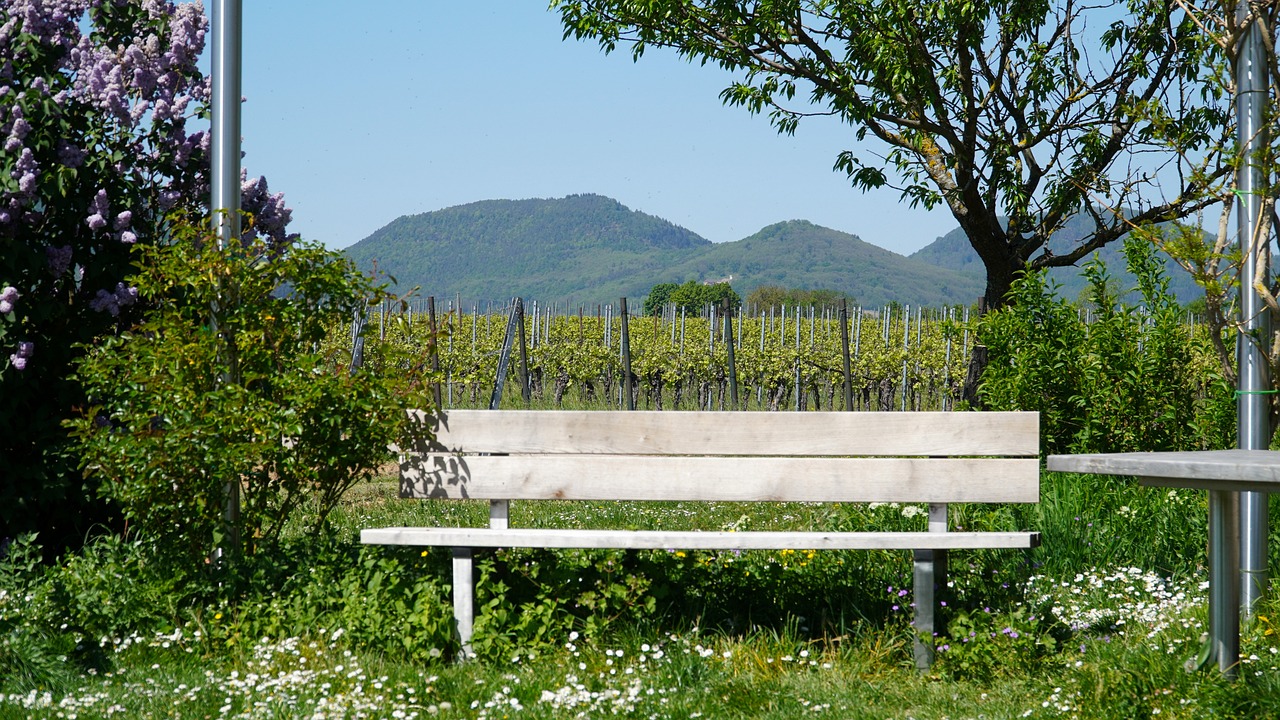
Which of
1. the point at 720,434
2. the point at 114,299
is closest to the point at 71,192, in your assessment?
the point at 114,299

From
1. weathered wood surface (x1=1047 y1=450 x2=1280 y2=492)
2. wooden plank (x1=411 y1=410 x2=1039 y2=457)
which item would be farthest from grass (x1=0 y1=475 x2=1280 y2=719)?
weathered wood surface (x1=1047 y1=450 x2=1280 y2=492)

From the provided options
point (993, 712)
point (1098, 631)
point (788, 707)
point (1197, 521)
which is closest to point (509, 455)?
point (788, 707)

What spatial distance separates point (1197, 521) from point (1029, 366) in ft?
4.08

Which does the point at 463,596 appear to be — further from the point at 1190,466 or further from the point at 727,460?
the point at 1190,466

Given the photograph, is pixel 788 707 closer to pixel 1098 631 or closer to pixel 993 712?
pixel 993 712

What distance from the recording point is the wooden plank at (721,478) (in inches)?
148

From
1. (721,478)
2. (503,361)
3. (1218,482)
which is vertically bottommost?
(721,478)

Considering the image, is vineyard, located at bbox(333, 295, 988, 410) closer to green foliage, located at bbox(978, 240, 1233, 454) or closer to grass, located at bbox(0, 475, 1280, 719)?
green foliage, located at bbox(978, 240, 1233, 454)

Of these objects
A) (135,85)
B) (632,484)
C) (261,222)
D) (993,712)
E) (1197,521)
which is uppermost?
(135,85)

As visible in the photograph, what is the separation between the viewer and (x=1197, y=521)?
15.7 feet

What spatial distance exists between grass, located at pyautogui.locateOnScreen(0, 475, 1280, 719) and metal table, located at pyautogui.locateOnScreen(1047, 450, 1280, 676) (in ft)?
0.31

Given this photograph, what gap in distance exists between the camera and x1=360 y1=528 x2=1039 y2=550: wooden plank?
3.39 meters

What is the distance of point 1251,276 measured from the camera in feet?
12.9

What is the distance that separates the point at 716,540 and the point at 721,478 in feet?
1.51
